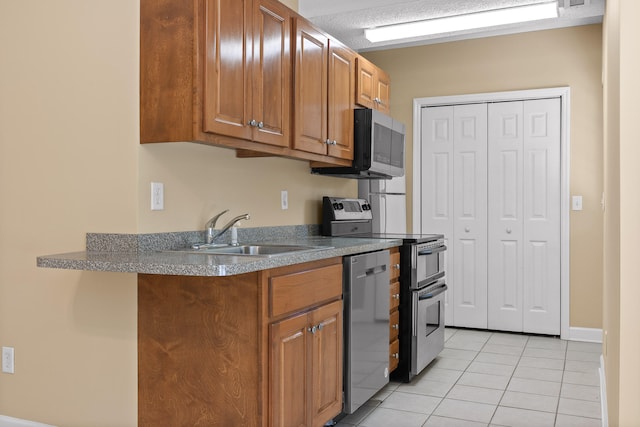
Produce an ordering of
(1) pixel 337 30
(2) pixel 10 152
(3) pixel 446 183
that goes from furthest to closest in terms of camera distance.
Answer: (3) pixel 446 183 → (1) pixel 337 30 → (2) pixel 10 152

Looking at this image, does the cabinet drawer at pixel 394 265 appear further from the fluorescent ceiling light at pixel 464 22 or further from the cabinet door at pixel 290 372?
the fluorescent ceiling light at pixel 464 22

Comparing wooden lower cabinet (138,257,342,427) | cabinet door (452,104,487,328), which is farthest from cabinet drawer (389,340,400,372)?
cabinet door (452,104,487,328)

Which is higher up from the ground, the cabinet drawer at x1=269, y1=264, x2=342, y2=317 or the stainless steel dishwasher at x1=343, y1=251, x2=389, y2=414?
the cabinet drawer at x1=269, y1=264, x2=342, y2=317

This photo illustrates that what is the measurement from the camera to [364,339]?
2.92m

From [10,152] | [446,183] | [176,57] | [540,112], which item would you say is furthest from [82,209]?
[540,112]

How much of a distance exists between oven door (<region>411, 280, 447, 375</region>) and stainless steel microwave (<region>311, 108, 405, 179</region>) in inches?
34.6

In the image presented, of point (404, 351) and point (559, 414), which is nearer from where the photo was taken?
point (559, 414)

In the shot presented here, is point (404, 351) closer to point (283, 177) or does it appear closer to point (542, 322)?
point (283, 177)

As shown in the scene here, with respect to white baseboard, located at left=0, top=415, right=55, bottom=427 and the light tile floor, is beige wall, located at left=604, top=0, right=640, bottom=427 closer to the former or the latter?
the light tile floor

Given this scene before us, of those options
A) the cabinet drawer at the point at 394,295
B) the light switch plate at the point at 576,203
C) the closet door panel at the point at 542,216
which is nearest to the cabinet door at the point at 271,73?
the cabinet drawer at the point at 394,295

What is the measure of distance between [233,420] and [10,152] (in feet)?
5.26

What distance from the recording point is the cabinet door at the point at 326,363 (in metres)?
2.46

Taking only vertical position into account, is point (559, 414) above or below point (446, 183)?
below

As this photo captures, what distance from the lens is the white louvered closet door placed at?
518 centimetres
